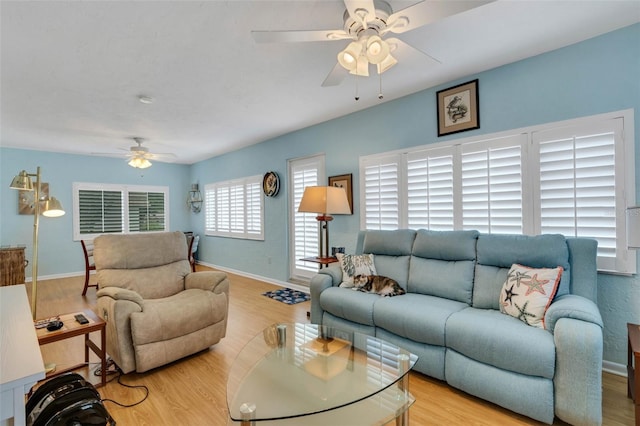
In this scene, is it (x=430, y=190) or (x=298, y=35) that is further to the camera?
(x=430, y=190)

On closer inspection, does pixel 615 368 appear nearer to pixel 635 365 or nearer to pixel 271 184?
pixel 635 365

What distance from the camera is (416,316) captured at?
7.41 ft

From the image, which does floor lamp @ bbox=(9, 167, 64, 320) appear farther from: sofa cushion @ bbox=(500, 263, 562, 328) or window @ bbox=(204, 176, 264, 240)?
sofa cushion @ bbox=(500, 263, 562, 328)

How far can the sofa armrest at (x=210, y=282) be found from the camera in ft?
9.59

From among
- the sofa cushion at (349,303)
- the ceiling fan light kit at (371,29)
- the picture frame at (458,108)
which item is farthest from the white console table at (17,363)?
the picture frame at (458,108)

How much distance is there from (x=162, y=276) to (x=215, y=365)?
3.60 ft

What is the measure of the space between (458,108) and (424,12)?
176 centimetres

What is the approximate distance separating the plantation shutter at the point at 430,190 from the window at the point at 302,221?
1.44 meters

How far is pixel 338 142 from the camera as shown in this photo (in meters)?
4.20

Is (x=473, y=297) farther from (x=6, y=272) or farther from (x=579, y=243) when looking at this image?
(x=6, y=272)

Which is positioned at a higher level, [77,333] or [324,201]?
[324,201]

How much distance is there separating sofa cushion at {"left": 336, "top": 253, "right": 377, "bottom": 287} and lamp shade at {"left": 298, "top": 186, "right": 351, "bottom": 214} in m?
0.53

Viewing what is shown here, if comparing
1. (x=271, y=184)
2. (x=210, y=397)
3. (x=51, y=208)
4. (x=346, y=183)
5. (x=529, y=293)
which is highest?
(x=271, y=184)

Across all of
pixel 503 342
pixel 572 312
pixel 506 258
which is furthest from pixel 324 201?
pixel 572 312
